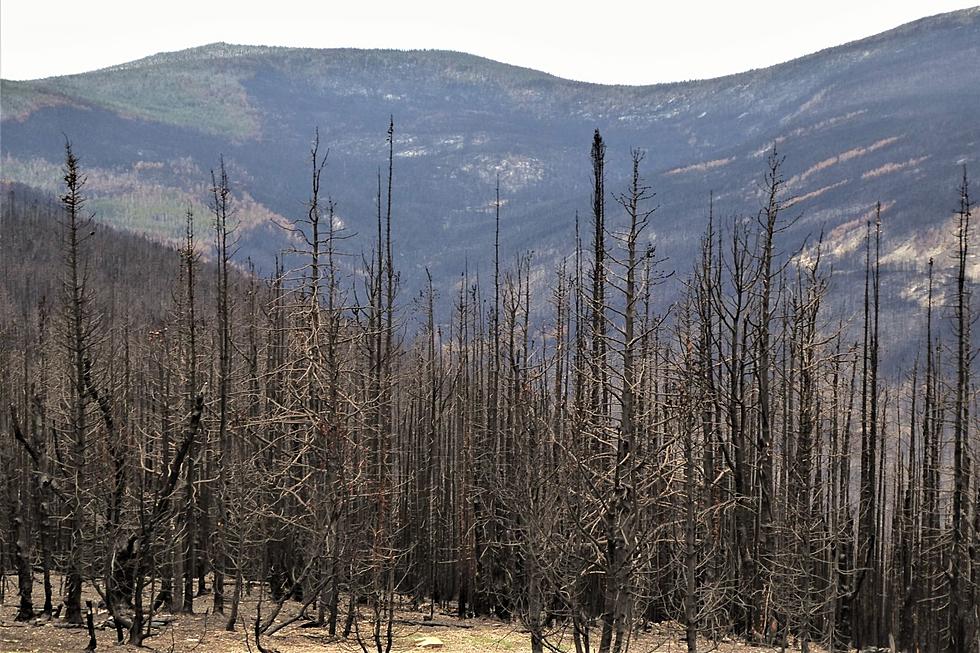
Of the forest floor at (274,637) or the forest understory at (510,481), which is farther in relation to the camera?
the forest floor at (274,637)

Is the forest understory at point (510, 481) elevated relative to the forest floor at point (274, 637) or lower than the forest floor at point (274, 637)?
elevated

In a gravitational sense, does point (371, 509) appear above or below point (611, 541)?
below

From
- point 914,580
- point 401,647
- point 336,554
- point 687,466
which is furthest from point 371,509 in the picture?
point 914,580

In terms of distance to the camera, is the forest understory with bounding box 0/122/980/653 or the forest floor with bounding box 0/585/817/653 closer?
the forest understory with bounding box 0/122/980/653

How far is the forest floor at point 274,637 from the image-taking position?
2183cm

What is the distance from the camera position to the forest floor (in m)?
21.8

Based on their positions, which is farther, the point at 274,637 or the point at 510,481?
the point at 510,481

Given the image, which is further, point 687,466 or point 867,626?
point 867,626

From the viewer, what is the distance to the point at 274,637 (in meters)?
26.1

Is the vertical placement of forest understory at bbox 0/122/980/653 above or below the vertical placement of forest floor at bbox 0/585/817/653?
above

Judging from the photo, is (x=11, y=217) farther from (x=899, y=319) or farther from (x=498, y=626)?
(x=498, y=626)

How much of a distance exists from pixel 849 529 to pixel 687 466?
18930 millimetres

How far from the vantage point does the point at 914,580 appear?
3338cm

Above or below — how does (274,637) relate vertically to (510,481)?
below
